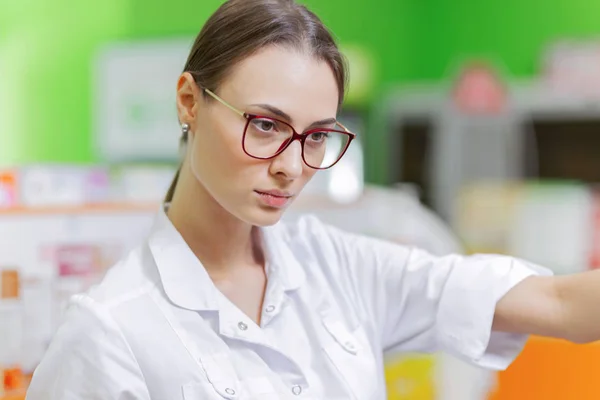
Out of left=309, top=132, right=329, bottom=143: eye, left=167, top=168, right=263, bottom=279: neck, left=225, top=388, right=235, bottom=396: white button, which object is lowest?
left=225, top=388, right=235, bottom=396: white button

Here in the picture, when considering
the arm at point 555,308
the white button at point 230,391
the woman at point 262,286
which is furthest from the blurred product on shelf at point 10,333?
the arm at point 555,308

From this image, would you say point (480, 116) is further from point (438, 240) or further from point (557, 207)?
point (438, 240)

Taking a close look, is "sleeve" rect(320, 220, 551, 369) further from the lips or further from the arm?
the lips

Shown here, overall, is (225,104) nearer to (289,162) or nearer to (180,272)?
(289,162)

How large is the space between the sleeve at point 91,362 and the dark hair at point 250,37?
0.32 m

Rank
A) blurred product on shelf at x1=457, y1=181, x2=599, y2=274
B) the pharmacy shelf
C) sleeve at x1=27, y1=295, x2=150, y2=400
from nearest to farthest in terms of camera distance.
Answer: sleeve at x1=27, y1=295, x2=150, y2=400
the pharmacy shelf
blurred product on shelf at x1=457, y1=181, x2=599, y2=274

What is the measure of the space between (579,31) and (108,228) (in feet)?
14.1

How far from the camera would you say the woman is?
104 centimetres

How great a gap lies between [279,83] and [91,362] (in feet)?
1.31

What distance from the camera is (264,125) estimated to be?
3.44 feet

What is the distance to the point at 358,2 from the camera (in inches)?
234

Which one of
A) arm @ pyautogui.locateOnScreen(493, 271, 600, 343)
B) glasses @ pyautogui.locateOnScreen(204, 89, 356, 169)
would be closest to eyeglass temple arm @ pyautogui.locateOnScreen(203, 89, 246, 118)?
glasses @ pyautogui.locateOnScreen(204, 89, 356, 169)

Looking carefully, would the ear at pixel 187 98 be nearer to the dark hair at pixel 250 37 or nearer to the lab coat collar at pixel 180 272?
the dark hair at pixel 250 37

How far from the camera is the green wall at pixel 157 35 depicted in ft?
14.8
